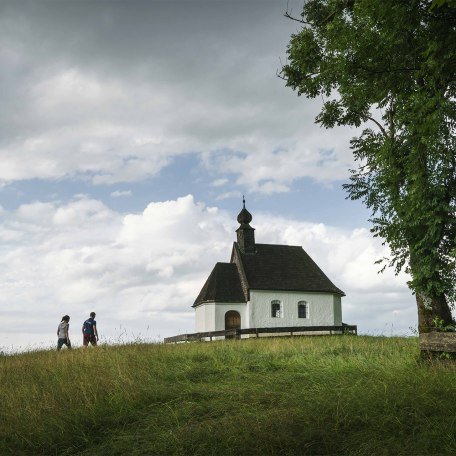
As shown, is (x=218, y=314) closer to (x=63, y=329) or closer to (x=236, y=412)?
(x=63, y=329)

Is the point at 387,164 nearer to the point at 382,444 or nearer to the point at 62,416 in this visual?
the point at 382,444

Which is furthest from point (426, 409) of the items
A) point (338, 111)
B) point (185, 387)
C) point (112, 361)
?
point (338, 111)

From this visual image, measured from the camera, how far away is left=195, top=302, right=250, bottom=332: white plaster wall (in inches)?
1459

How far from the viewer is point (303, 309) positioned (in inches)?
1528

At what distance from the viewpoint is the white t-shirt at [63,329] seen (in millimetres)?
21328

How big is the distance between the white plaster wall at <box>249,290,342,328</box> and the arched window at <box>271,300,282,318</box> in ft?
0.74

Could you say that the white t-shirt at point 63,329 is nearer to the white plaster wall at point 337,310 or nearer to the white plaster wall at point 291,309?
the white plaster wall at point 291,309

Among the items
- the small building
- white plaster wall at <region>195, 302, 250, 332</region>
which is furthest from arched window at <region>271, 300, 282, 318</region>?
white plaster wall at <region>195, 302, 250, 332</region>

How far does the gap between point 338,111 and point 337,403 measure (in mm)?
12982

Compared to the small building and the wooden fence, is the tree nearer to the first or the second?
the wooden fence

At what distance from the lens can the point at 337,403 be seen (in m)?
7.48

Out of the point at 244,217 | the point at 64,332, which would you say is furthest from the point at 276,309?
the point at 64,332

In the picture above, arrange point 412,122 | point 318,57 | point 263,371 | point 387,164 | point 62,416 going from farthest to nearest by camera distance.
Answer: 1. point 318,57
2. point 387,164
3. point 412,122
4. point 263,371
5. point 62,416

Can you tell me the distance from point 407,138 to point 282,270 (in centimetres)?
2595
